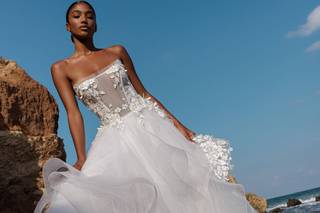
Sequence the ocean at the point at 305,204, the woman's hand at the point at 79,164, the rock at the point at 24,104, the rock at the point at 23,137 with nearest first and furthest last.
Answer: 1. the woman's hand at the point at 79,164
2. the rock at the point at 23,137
3. the rock at the point at 24,104
4. the ocean at the point at 305,204

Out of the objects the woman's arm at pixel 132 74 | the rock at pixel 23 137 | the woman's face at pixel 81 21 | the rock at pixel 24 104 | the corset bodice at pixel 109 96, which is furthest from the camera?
the rock at pixel 24 104

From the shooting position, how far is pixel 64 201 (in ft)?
7.48

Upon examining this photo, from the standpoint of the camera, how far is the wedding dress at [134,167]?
2.34 metres

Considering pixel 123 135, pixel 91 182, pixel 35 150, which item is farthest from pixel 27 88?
pixel 91 182

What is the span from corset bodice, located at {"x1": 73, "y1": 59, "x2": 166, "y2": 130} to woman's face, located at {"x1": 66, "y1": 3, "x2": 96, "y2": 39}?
1.12 feet

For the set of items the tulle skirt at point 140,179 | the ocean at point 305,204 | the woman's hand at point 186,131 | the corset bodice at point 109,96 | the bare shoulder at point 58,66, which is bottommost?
the tulle skirt at point 140,179

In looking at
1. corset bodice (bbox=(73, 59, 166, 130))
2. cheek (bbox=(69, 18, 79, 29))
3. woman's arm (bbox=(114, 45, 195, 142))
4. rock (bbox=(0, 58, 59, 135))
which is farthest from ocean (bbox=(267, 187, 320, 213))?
cheek (bbox=(69, 18, 79, 29))

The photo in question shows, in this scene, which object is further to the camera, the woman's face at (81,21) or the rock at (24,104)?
the rock at (24,104)

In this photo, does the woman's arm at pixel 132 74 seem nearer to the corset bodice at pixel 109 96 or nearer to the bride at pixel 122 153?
the bride at pixel 122 153

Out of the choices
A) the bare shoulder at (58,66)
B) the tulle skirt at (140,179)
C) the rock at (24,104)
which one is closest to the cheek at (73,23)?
the bare shoulder at (58,66)

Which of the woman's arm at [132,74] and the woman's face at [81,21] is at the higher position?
the woman's face at [81,21]

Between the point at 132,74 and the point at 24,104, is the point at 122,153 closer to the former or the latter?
the point at 132,74

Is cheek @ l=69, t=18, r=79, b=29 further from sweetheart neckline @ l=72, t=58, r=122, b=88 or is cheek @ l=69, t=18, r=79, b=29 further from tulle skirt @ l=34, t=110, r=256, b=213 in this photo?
tulle skirt @ l=34, t=110, r=256, b=213

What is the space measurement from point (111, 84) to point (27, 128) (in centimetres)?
280
